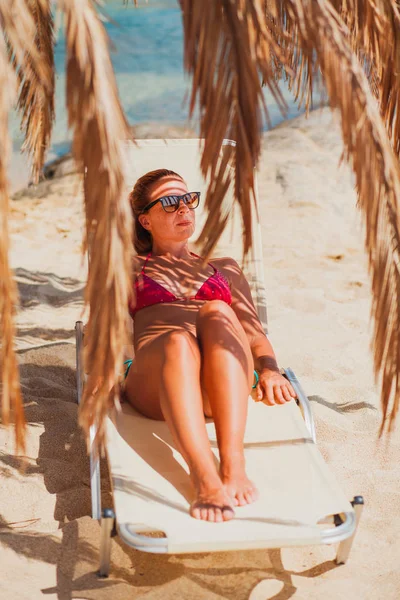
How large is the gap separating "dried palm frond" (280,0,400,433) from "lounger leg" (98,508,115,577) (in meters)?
0.86

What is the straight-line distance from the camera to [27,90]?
10.5 feet

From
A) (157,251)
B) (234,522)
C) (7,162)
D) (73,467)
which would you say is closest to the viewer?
(7,162)

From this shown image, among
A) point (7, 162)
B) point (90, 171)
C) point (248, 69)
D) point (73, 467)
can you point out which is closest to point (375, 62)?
point (248, 69)

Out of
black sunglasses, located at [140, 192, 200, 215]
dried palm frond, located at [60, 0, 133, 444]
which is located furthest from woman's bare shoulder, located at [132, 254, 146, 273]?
dried palm frond, located at [60, 0, 133, 444]

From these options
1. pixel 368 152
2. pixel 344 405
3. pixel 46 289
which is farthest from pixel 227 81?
pixel 46 289

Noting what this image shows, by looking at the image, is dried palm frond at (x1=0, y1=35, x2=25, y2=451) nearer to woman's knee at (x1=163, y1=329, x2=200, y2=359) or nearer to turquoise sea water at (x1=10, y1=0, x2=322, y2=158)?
woman's knee at (x1=163, y1=329, x2=200, y2=359)

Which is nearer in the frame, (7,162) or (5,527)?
(7,162)

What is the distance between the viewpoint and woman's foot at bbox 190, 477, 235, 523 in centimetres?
219

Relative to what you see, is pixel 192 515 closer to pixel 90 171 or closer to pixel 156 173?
pixel 90 171

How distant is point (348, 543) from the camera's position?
7.81ft

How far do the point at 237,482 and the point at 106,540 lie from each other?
1.44 feet

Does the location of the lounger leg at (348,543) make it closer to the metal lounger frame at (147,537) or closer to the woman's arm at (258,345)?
the metal lounger frame at (147,537)

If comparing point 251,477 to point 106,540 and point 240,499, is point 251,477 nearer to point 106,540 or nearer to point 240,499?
point 240,499

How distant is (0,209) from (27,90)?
66.2 inches
